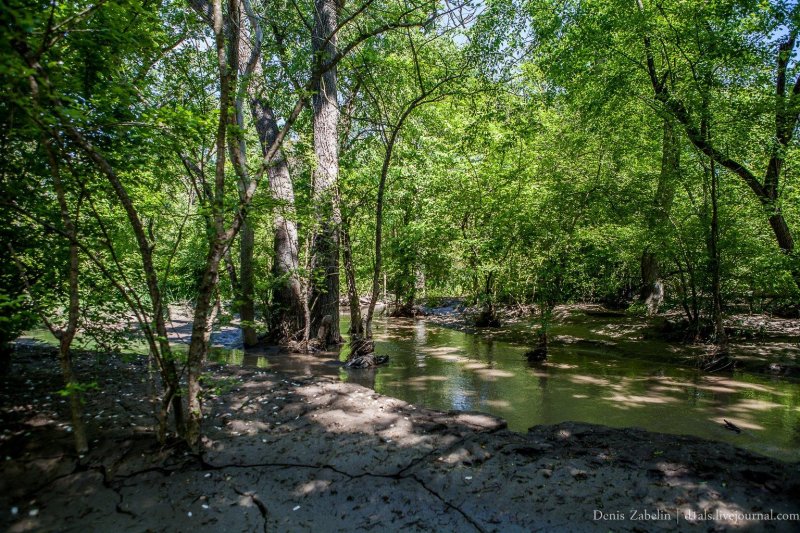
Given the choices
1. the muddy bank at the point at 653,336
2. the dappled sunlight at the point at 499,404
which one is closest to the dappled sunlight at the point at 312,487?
the dappled sunlight at the point at 499,404

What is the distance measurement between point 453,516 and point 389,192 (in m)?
9.25

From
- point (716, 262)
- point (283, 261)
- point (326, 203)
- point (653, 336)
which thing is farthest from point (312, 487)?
point (653, 336)

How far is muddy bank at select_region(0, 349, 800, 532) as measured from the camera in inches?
122

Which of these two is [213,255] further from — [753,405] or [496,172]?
[496,172]

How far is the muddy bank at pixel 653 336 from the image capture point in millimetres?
9575

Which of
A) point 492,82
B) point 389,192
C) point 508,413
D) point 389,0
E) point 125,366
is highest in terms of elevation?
point 389,0

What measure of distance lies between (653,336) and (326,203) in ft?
33.2

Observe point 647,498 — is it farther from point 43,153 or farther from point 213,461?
point 43,153

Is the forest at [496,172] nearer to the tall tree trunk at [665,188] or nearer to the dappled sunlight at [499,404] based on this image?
the tall tree trunk at [665,188]

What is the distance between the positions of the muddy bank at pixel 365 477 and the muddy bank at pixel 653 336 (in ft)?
22.0

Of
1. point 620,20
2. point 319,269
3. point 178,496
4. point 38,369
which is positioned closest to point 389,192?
point 319,269

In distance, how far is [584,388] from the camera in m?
7.75

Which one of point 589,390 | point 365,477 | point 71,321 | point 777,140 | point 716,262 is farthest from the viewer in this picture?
point 716,262

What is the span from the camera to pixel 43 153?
12.6ft
